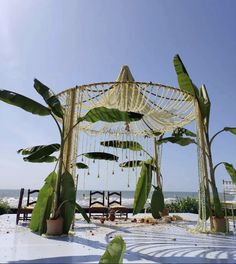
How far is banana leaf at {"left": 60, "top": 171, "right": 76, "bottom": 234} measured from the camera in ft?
15.2

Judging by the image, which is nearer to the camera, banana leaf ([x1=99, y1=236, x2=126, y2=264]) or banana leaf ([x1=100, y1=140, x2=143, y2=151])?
banana leaf ([x1=99, y1=236, x2=126, y2=264])

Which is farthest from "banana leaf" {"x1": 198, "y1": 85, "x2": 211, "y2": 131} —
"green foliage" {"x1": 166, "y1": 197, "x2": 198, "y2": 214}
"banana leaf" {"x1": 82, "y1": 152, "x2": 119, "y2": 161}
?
"green foliage" {"x1": 166, "y1": 197, "x2": 198, "y2": 214}

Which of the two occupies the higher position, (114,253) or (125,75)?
(125,75)

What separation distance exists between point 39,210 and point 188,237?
A: 266cm

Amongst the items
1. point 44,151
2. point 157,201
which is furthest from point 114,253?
point 157,201

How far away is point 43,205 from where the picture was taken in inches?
189

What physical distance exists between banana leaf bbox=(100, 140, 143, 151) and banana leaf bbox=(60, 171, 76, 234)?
9.36 ft

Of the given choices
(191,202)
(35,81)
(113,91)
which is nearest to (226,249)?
(113,91)

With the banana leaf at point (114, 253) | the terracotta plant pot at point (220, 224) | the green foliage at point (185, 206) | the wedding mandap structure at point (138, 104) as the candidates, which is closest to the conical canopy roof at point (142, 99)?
the wedding mandap structure at point (138, 104)

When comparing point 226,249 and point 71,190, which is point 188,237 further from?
point 71,190

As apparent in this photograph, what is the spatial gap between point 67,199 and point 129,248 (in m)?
1.39

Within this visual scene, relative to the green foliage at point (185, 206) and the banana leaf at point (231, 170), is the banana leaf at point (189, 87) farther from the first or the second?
the green foliage at point (185, 206)

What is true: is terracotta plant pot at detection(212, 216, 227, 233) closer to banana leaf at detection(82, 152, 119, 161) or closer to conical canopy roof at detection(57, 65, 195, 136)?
conical canopy roof at detection(57, 65, 195, 136)

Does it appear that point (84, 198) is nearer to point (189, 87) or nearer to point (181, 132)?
point (181, 132)
